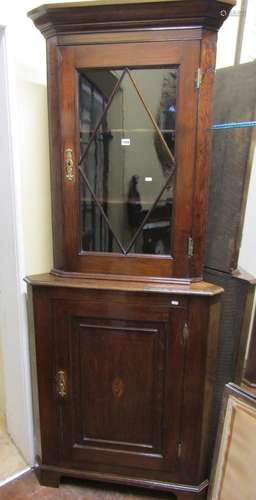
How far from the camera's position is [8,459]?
1.74 meters

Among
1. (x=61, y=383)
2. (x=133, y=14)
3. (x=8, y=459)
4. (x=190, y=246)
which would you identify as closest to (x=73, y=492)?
(x=8, y=459)

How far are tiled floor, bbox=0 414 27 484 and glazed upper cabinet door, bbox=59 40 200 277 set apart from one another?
1.06 m

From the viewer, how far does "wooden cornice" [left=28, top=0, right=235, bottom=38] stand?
1.10 m

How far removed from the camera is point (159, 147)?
1.28 meters

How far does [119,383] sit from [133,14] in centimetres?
133

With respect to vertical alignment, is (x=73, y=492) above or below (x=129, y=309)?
below

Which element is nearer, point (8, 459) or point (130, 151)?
point (130, 151)

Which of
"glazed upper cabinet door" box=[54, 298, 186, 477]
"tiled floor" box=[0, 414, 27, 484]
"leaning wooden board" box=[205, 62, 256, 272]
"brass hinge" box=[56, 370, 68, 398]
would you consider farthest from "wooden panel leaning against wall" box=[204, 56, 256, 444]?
"tiled floor" box=[0, 414, 27, 484]

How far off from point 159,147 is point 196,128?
0.15 metres

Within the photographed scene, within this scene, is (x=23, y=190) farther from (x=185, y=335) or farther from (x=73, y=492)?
(x=73, y=492)

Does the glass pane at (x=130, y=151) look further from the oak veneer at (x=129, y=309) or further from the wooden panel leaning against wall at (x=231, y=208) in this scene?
the wooden panel leaning against wall at (x=231, y=208)

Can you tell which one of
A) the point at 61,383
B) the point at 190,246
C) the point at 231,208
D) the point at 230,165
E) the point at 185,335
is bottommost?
the point at 61,383

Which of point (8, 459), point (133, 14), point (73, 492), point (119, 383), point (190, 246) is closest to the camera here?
point (133, 14)

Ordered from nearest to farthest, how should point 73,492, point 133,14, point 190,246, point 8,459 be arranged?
1. point 133,14
2. point 190,246
3. point 73,492
4. point 8,459
